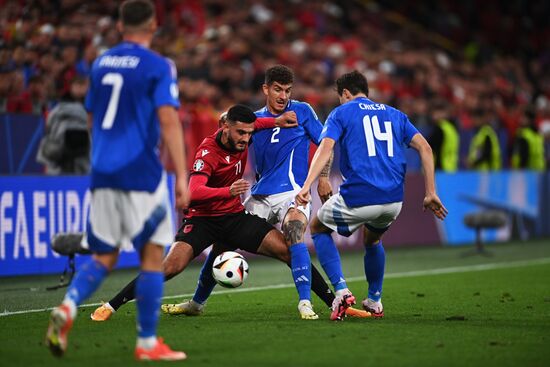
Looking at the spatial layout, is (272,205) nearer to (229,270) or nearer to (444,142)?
(229,270)

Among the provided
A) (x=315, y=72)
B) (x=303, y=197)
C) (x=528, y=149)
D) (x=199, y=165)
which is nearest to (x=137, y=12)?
(x=303, y=197)

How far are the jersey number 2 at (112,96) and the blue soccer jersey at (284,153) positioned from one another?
9.33 feet

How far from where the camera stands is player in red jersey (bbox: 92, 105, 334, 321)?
8508 millimetres

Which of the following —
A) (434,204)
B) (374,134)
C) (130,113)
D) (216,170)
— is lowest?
(434,204)

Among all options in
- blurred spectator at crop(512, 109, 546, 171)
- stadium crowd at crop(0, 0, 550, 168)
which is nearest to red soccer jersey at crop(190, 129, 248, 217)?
stadium crowd at crop(0, 0, 550, 168)

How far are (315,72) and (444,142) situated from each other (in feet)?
10.8

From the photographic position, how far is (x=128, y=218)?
6.38 metres

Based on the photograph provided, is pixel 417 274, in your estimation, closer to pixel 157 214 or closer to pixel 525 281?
pixel 525 281

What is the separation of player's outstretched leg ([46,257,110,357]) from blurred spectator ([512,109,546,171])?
15.3 meters

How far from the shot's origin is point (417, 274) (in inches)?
532

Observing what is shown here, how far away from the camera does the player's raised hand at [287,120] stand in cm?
895

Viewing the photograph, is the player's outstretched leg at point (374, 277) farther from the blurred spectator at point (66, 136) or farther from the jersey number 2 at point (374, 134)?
the blurred spectator at point (66, 136)

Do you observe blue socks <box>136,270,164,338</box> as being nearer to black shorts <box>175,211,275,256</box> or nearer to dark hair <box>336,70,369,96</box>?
black shorts <box>175,211,275,256</box>

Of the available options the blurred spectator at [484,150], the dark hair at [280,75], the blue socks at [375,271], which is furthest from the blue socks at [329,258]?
the blurred spectator at [484,150]
